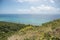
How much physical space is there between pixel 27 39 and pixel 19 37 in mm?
1125

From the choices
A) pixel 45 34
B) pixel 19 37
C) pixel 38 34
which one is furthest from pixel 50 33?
pixel 19 37

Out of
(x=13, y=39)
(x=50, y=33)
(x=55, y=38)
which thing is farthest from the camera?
(x=13, y=39)

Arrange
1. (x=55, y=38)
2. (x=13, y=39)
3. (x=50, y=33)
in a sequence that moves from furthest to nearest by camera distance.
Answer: (x=13, y=39)
(x=50, y=33)
(x=55, y=38)

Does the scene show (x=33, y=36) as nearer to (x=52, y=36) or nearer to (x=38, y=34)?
(x=38, y=34)

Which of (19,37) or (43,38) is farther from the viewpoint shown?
(19,37)

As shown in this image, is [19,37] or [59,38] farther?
→ [19,37]

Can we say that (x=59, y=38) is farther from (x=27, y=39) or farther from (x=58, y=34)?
(x=27, y=39)

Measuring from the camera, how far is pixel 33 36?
1459cm

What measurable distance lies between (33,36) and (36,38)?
530mm

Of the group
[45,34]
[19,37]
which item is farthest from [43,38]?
[19,37]

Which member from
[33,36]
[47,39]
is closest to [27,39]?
[33,36]

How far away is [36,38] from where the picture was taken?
1412 centimetres

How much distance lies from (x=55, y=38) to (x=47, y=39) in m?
0.63

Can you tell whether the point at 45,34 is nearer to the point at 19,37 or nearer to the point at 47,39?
the point at 47,39
